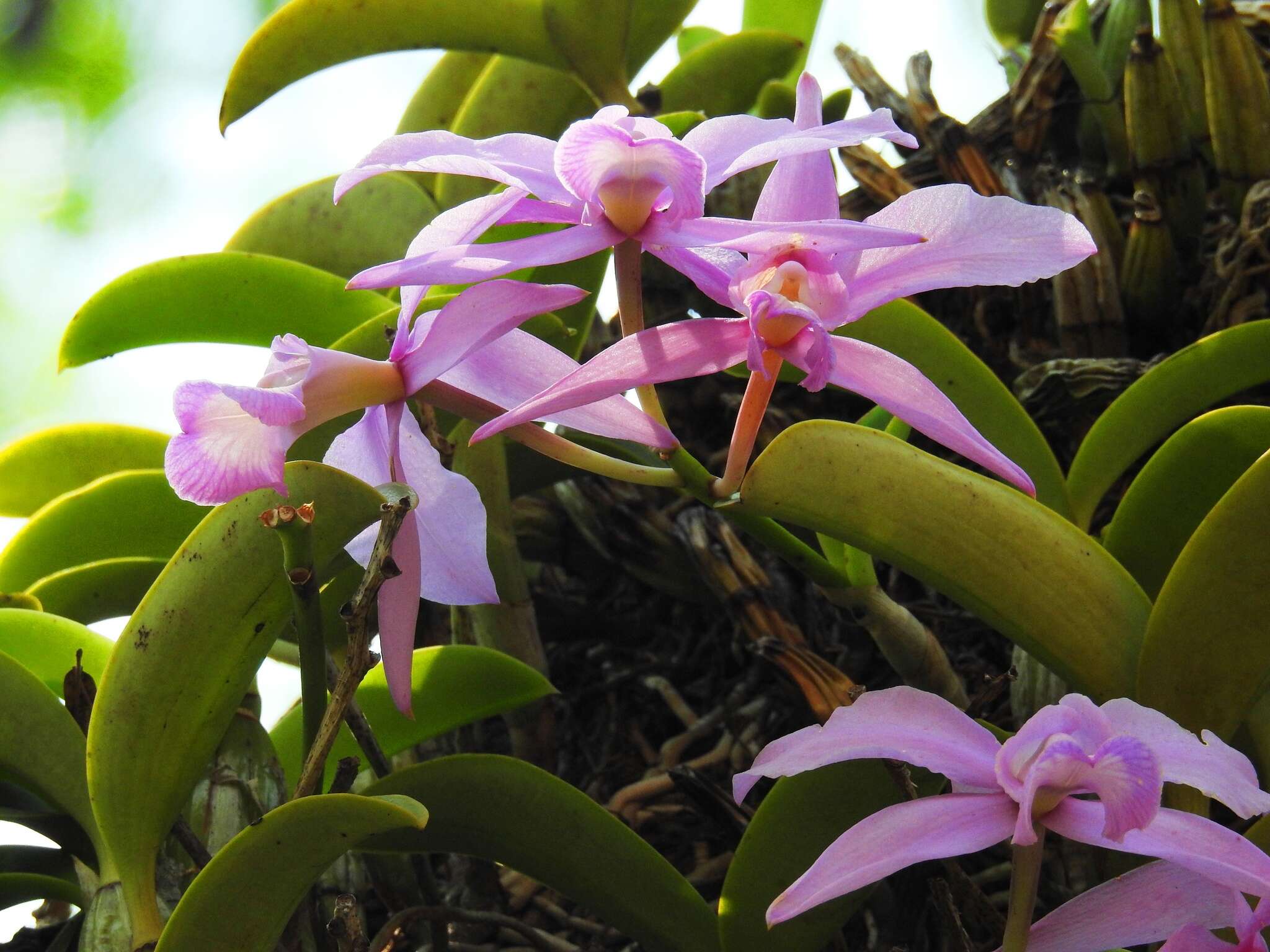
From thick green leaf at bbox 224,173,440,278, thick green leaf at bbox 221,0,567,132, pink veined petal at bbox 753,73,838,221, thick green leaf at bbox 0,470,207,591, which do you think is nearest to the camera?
pink veined petal at bbox 753,73,838,221

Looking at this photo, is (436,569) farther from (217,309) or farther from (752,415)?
(217,309)

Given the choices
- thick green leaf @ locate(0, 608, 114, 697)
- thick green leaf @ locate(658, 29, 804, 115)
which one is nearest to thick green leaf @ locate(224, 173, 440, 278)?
thick green leaf @ locate(658, 29, 804, 115)

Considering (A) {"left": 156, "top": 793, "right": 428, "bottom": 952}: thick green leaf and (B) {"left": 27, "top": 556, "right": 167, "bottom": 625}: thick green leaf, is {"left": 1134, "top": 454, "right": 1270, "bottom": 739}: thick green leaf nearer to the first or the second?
(A) {"left": 156, "top": 793, "right": 428, "bottom": 952}: thick green leaf

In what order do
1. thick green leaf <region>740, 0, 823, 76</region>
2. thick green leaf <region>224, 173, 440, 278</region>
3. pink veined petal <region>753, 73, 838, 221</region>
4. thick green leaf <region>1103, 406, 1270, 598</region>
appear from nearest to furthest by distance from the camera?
pink veined petal <region>753, 73, 838, 221</region> → thick green leaf <region>1103, 406, 1270, 598</region> → thick green leaf <region>224, 173, 440, 278</region> → thick green leaf <region>740, 0, 823, 76</region>

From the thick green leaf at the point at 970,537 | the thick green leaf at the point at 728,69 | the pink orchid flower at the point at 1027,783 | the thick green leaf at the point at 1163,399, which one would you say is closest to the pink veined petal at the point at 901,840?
the pink orchid flower at the point at 1027,783

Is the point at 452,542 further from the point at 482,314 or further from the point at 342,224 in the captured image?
the point at 342,224

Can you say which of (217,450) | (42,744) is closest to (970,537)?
(217,450)

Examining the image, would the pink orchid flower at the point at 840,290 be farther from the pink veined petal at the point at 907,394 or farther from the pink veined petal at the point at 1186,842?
the pink veined petal at the point at 1186,842
